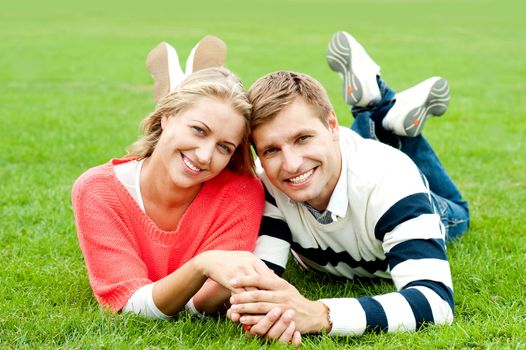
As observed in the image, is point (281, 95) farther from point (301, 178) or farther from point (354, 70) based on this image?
point (354, 70)

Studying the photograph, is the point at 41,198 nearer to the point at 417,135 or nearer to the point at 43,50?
the point at 417,135

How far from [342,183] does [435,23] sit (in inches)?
1071

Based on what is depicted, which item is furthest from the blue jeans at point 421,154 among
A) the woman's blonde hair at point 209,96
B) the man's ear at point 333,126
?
the woman's blonde hair at point 209,96

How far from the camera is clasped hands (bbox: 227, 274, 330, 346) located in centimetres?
307

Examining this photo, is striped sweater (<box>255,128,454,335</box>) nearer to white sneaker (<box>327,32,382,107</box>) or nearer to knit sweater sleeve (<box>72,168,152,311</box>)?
knit sweater sleeve (<box>72,168,152,311</box>)

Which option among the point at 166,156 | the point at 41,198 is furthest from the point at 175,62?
the point at 166,156

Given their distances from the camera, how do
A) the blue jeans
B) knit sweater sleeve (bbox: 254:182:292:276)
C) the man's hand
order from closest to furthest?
the man's hand, knit sweater sleeve (bbox: 254:182:292:276), the blue jeans

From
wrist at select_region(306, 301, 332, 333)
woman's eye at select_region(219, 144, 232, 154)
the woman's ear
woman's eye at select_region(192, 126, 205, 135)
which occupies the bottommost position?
wrist at select_region(306, 301, 332, 333)

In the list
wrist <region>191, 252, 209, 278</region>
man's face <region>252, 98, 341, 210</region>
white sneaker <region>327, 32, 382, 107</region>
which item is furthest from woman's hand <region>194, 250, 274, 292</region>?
white sneaker <region>327, 32, 382, 107</region>

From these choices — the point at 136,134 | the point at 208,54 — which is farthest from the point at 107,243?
the point at 136,134

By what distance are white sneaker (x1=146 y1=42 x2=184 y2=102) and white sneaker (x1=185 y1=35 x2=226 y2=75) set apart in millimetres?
143

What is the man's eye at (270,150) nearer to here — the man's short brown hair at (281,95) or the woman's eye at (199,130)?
the man's short brown hair at (281,95)

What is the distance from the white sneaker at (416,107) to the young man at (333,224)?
0.76 meters

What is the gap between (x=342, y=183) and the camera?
3.51 metres
